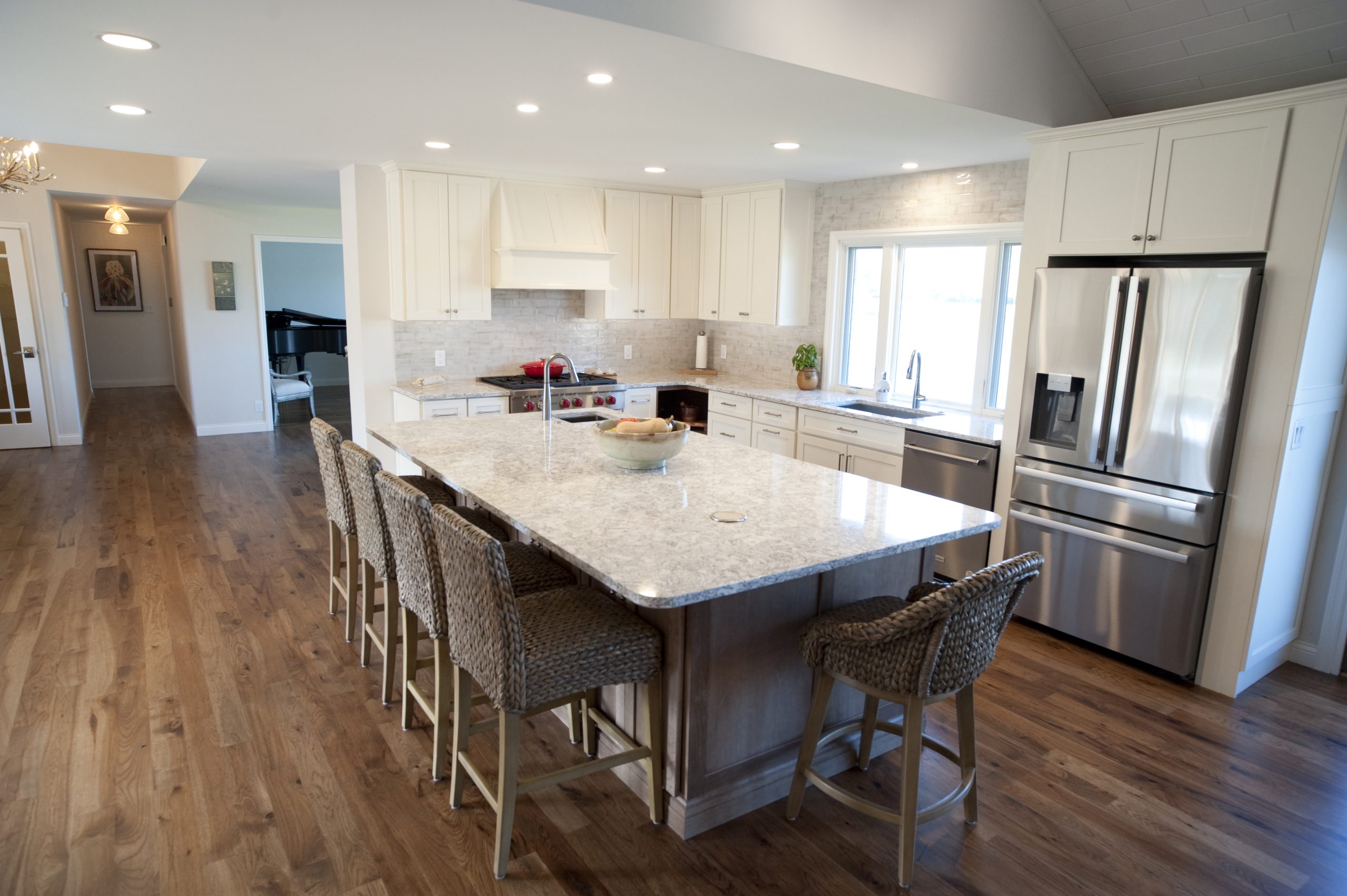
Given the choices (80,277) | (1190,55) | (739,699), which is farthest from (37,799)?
(80,277)

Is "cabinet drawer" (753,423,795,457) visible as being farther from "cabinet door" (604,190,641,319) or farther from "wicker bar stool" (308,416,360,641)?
"wicker bar stool" (308,416,360,641)

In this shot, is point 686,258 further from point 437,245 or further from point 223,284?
point 223,284

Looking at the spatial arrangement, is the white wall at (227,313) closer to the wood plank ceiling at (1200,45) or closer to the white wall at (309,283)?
the white wall at (309,283)

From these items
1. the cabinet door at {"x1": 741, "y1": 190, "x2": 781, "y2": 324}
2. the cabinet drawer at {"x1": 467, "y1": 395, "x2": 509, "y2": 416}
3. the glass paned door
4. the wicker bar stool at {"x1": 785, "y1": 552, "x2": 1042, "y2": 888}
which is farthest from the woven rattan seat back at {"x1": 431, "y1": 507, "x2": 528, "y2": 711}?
the glass paned door

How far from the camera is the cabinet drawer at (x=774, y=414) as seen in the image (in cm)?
519

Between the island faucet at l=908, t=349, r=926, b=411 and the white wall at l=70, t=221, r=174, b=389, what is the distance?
9.99m

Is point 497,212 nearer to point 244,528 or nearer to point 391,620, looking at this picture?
point 244,528

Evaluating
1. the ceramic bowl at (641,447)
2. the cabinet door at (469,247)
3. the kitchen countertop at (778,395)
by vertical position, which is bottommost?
the kitchen countertop at (778,395)

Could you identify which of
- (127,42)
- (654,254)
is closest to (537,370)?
(654,254)

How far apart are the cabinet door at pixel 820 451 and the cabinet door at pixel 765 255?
1061 mm

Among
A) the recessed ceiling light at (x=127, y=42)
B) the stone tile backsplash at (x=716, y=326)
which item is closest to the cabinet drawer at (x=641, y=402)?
the stone tile backsplash at (x=716, y=326)

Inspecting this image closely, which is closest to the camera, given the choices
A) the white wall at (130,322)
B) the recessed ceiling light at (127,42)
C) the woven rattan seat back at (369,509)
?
the recessed ceiling light at (127,42)

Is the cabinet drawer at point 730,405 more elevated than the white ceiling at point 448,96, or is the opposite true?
the white ceiling at point 448,96

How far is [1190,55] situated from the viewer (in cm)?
334
